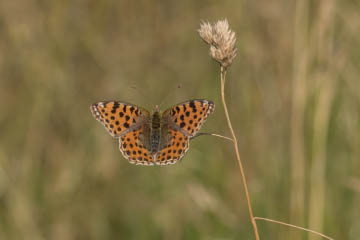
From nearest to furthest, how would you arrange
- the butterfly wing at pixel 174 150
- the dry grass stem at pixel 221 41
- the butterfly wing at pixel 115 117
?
the dry grass stem at pixel 221 41
the butterfly wing at pixel 174 150
the butterfly wing at pixel 115 117

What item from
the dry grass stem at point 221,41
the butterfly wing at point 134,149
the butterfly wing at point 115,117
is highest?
the dry grass stem at point 221,41

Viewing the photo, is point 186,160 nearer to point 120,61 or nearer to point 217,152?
point 217,152

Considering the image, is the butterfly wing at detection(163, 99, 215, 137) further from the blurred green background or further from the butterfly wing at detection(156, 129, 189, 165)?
the blurred green background

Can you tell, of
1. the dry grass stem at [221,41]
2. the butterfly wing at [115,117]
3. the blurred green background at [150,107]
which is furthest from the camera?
the blurred green background at [150,107]

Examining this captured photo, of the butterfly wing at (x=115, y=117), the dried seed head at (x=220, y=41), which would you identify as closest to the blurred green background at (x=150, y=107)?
the butterfly wing at (x=115, y=117)

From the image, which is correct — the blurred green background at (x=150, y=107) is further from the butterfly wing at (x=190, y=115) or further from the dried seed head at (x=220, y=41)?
the dried seed head at (x=220, y=41)

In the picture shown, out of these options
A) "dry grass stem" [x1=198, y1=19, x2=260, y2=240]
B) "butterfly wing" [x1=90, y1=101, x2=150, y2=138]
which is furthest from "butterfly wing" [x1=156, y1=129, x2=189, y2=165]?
"dry grass stem" [x1=198, y1=19, x2=260, y2=240]
